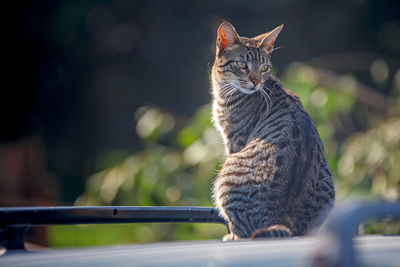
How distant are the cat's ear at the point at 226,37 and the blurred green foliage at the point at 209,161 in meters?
1.06

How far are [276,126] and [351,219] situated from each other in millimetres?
2049

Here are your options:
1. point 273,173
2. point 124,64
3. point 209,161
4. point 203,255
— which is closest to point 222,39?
point 273,173

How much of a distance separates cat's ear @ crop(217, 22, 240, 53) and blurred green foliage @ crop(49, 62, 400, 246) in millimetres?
1061

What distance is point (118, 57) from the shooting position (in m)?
9.64

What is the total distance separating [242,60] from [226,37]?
0.20 m

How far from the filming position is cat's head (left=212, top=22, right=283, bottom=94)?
3477 mm

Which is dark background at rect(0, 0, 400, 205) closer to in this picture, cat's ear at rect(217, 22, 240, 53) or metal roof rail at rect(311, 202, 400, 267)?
cat's ear at rect(217, 22, 240, 53)

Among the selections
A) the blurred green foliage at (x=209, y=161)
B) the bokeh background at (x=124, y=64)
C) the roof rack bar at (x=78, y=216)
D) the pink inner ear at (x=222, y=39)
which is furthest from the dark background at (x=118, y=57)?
the roof rack bar at (x=78, y=216)

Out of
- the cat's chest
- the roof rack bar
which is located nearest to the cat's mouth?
the cat's chest

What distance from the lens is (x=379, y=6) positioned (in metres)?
9.11

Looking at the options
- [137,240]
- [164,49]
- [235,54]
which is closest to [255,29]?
[164,49]

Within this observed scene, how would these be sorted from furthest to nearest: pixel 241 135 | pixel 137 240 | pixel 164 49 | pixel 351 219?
pixel 164 49 → pixel 137 240 → pixel 241 135 → pixel 351 219

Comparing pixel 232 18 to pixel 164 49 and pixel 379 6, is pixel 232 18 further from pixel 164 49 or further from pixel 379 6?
pixel 379 6

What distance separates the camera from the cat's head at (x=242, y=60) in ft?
11.4
